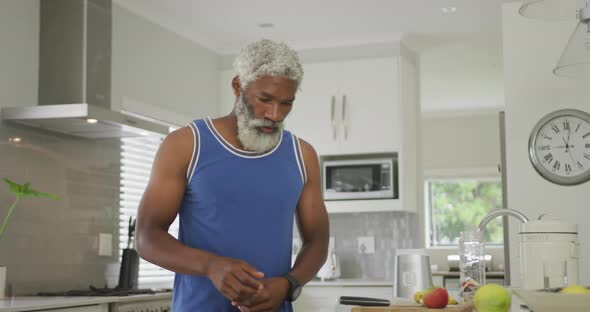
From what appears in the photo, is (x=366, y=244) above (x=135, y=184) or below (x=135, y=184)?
below

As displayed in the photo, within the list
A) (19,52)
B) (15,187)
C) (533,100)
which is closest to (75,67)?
(19,52)

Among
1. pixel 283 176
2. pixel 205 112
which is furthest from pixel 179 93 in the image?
pixel 283 176

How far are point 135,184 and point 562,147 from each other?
2.50 m

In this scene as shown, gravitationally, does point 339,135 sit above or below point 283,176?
above

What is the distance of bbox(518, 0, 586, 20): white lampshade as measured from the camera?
2873mm

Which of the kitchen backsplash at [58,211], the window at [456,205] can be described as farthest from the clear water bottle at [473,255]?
the window at [456,205]

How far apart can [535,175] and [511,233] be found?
13.1 inches

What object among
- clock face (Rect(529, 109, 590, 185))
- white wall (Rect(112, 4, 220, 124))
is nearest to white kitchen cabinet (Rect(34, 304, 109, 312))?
white wall (Rect(112, 4, 220, 124))

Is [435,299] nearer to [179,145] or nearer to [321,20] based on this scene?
[179,145]

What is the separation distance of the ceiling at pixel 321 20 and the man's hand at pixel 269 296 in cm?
352

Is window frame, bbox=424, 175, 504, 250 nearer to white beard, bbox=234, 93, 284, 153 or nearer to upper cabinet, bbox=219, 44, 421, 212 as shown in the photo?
upper cabinet, bbox=219, 44, 421, 212

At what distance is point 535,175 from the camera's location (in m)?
4.28

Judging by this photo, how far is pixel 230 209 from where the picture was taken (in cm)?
152

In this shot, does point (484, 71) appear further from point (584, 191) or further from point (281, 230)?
point (281, 230)
